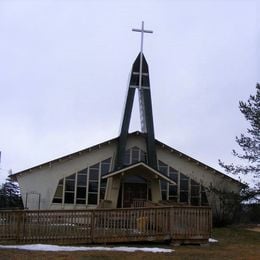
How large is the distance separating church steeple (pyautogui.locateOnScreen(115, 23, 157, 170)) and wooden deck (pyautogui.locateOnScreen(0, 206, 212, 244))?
15.9m

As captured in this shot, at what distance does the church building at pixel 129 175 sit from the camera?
116 ft

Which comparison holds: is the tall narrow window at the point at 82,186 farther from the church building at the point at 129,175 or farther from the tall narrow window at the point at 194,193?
the tall narrow window at the point at 194,193

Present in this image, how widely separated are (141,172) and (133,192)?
1.96m

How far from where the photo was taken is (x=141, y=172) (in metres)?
34.2

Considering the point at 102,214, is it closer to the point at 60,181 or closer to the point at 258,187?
the point at 258,187

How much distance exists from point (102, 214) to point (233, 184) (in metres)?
20.1

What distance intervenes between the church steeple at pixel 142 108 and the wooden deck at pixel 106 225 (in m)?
15.9

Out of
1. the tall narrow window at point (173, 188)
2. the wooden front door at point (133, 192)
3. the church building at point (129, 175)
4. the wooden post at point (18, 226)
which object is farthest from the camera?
the tall narrow window at point (173, 188)

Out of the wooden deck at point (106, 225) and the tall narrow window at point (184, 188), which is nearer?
the wooden deck at point (106, 225)

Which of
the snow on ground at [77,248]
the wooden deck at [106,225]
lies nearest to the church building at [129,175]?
the wooden deck at [106,225]

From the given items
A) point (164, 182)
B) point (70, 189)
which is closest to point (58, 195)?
point (70, 189)

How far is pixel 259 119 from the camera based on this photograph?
3047 centimetres

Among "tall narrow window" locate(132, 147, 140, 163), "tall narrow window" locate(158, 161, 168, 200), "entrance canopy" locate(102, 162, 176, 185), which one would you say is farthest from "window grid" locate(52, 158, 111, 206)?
"tall narrow window" locate(158, 161, 168, 200)

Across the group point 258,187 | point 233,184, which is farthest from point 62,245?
point 233,184
